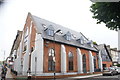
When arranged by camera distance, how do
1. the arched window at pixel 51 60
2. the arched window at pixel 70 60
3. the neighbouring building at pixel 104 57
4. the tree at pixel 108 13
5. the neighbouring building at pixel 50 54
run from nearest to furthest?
the tree at pixel 108 13, the neighbouring building at pixel 50 54, the arched window at pixel 51 60, the arched window at pixel 70 60, the neighbouring building at pixel 104 57

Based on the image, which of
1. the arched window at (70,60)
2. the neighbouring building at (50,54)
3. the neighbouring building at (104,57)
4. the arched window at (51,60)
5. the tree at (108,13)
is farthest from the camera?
the neighbouring building at (104,57)

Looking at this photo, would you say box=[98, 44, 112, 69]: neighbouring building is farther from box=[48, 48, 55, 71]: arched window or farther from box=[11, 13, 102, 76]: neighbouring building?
box=[48, 48, 55, 71]: arched window

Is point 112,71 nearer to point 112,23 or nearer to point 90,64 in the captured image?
point 90,64

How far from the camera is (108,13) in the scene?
7352 millimetres

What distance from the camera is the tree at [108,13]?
22.4 ft

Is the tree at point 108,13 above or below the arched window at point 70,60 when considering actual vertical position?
above

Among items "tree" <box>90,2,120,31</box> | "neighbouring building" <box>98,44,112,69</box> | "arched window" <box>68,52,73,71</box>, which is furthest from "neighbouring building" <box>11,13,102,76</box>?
"neighbouring building" <box>98,44,112,69</box>

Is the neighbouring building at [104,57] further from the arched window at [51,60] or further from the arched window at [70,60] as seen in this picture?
the arched window at [51,60]

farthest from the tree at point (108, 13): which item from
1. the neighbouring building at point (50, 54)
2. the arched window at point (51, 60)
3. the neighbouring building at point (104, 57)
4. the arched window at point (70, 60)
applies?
the neighbouring building at point (104, 57)

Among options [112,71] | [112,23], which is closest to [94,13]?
[112,23]

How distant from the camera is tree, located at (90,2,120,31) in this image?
22.4ft

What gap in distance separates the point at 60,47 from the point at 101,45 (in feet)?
61.8

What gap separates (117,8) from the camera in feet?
22.4

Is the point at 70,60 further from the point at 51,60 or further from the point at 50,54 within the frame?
the point at 50,54
